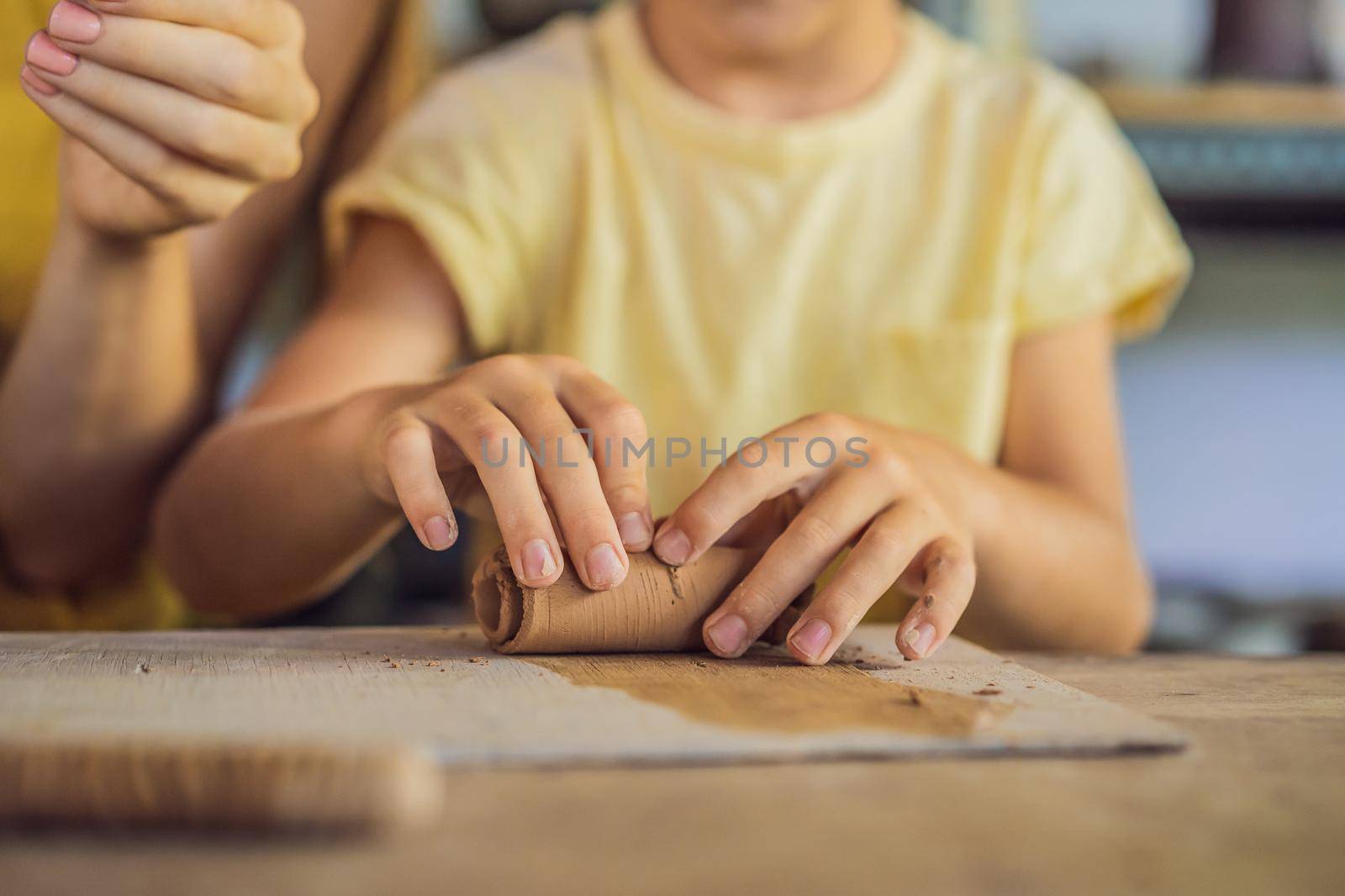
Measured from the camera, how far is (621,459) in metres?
0.60

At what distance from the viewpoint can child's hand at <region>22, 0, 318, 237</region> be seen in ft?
1.98

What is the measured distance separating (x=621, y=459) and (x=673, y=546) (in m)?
0.05

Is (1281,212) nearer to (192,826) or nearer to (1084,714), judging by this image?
(1084,714)

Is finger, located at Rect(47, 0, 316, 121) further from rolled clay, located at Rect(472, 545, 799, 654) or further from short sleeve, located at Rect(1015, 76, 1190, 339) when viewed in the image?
short sleeve, located at Rect(1015, 76, 1190, 339)

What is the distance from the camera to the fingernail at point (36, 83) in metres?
0.61

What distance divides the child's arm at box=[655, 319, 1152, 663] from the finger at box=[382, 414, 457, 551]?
0.36 ft

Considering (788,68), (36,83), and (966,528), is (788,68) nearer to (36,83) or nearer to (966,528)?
(966,528)

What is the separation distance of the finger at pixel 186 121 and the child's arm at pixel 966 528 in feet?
1.07

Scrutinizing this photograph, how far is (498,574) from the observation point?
2.01ft

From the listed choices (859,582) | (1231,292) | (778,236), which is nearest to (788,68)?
(778,236)

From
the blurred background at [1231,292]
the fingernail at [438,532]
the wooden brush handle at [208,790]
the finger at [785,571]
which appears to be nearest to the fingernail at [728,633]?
the finger at [785,571]

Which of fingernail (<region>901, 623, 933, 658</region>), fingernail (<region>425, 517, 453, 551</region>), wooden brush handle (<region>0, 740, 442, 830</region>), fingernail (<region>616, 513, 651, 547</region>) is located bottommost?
fingernail (<region>425, 517, 453, 551</region>)

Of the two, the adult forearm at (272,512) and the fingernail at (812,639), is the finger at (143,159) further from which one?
the fingernail at (812,639)

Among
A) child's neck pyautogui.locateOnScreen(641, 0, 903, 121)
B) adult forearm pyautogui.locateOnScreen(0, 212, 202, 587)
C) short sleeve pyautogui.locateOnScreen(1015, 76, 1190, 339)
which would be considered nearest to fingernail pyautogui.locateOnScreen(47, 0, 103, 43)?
adult forearm pyautogui.locateOnScreen(0, 212, 202, 587)
